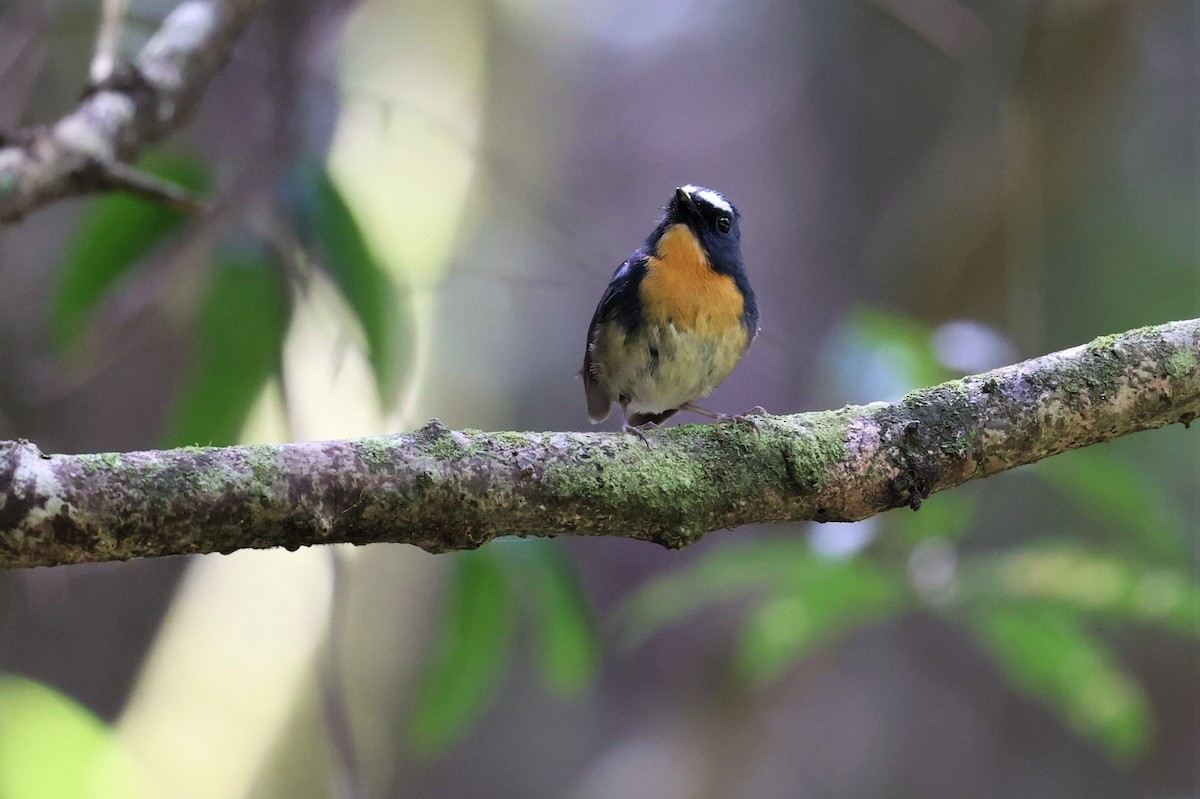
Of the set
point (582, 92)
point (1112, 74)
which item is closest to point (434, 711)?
point (1112, 74)

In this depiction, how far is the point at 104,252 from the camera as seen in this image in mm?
2945

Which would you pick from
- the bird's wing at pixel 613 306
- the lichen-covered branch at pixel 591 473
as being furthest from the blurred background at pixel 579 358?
the lichen-covered branch at pixel 591 473

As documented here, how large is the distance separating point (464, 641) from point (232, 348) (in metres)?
1.02

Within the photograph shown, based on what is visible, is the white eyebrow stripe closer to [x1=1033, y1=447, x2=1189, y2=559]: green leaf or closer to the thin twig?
[x1=1033, y1=447, x2=1189, y2=559]: green leaf

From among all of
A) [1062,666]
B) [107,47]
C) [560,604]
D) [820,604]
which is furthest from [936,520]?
[107,47]

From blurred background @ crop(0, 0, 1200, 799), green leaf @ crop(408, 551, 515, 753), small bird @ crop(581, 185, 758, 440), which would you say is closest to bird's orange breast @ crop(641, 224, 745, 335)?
small bird @ crop(581, 185, 758, 440)

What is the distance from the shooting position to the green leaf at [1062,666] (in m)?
2.93

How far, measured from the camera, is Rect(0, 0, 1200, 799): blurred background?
2.94 m

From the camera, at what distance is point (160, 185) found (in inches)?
104

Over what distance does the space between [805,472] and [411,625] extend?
403 cm

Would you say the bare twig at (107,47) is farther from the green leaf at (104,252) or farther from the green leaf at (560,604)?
the green leaf at (560,604)

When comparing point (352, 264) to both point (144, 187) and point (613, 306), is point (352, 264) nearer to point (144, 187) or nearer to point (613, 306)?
point (144, 187)

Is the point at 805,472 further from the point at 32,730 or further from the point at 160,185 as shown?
the point at 32,730

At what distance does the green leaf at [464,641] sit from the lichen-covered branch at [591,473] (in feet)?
3.86
